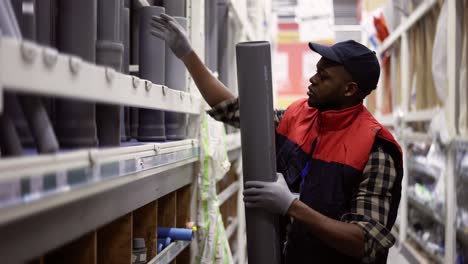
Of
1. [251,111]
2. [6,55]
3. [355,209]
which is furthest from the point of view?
[355,209]

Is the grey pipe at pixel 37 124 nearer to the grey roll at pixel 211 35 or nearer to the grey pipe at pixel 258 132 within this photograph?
the grey pipe at pixel 258 132

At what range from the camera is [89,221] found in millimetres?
1109

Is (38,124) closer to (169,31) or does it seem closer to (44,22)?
(44,22)

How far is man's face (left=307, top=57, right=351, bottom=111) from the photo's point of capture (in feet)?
6.29

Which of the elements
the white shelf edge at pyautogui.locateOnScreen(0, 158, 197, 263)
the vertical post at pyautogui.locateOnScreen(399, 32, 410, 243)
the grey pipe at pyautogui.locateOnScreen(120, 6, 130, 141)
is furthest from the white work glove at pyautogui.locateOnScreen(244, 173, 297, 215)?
the vertical post at pyautogui.locateOnScreen(399, 32, 410, 243)

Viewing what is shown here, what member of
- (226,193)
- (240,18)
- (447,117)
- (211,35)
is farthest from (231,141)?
(447,117)

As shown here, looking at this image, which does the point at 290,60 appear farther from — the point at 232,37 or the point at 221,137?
the point at 221,137

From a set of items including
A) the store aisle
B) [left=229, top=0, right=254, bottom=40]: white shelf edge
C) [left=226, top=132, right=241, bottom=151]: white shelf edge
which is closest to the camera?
[left=226, top=132, right=241, bottom=151]: white shelf edge

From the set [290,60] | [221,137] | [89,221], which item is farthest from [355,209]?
[290,60]

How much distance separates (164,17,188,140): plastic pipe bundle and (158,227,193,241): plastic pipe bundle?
335mm

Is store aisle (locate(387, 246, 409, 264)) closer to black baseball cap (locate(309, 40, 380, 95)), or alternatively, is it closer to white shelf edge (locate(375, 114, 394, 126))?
white shelf edge (locate(375, 114, 394, 126))

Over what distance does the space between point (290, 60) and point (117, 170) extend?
898 centimetres

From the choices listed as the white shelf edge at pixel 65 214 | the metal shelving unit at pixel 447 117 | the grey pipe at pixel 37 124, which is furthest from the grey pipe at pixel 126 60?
the metal shelving unit at pixel 447 117

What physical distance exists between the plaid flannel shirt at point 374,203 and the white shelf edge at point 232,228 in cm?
169
